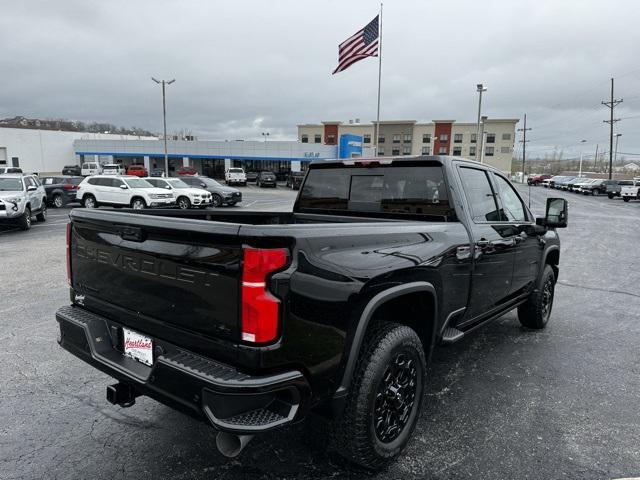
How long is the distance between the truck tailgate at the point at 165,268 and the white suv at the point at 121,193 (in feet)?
60.6

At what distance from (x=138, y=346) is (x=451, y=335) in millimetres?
2180

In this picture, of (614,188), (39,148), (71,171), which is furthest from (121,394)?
(39,148)

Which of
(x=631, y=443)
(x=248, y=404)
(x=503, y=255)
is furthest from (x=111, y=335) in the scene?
(x=631, y=443)

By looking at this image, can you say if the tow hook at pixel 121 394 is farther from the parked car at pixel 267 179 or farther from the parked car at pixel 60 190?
the parked car at pixel 267 179

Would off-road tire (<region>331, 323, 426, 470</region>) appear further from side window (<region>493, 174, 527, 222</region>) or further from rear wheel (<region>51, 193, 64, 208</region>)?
rear wheel (<region>51, 193, 64, 208</region>)

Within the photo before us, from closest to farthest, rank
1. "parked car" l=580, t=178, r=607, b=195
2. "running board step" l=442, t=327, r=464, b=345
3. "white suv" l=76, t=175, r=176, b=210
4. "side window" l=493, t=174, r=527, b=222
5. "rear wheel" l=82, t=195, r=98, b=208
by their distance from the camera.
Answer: "running board step" l=442, t=327, r=464, b=345, "side window" l=493, t=174, r=527, b=222, "white suv" l=76, t=175, r=176, b=210, "rear wheel" l=82, t=195, r=98, b=208, "parked car" l=580, t=178, r=607, b=195

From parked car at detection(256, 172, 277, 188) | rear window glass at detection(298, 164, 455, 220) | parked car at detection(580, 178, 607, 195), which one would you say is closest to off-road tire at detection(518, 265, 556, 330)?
rear window glass at detection(298, 164, 455, 220)

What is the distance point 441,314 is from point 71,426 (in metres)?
2.70

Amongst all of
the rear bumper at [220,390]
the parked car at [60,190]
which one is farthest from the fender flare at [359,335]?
the parked car at [60,190]

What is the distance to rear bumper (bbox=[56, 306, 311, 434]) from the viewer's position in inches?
76.9

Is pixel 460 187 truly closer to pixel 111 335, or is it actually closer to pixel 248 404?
pixel 248 404

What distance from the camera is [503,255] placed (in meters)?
3.93

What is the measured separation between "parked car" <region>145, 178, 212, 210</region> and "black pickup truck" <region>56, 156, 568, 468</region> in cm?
1923

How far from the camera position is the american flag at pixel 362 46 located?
2175 cm
